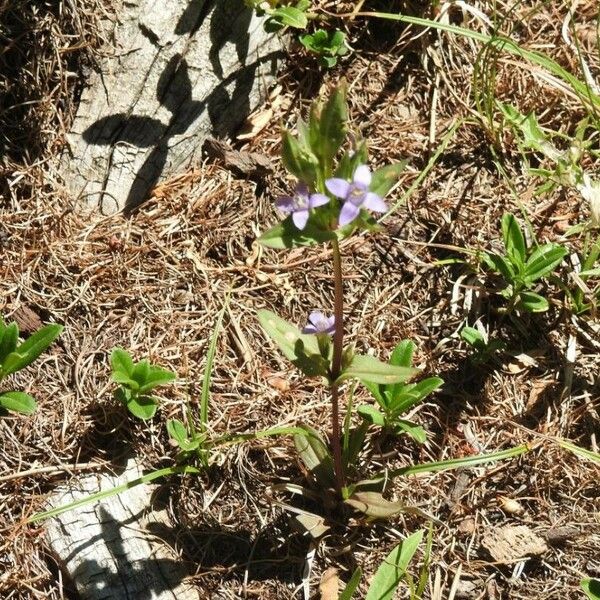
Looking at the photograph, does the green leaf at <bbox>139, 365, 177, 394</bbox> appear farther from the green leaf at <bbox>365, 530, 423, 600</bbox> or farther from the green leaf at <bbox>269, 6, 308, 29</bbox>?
the green leaf at <bbox>269, 6, 308, 29</bbox>

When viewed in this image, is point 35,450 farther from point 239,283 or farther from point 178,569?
point 239,283

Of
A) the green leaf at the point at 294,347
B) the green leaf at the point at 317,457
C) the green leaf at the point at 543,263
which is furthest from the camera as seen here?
the green leaf at the point at 543,263

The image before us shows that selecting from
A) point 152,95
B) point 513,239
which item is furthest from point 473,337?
point 152,95

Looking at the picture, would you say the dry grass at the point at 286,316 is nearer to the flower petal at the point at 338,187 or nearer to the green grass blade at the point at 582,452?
the green grass blade at the point at 582,452

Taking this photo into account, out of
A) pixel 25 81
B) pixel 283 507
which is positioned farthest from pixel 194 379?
pixel 25 81

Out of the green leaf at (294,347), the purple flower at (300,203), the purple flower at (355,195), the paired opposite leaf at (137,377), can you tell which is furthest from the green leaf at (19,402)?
the purple flower at (355,195)

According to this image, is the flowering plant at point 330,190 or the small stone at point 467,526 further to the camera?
the small stone at point 467,526
